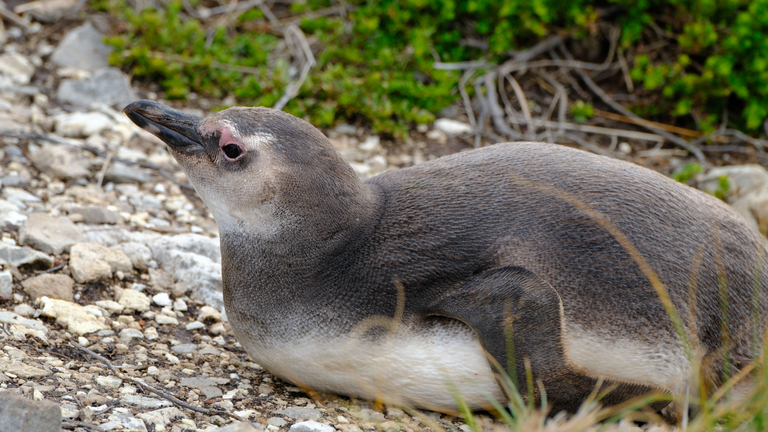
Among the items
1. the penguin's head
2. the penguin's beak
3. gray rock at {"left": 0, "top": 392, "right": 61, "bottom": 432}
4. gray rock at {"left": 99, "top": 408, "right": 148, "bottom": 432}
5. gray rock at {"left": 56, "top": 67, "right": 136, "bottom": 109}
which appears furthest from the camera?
gray rock at {"left": 56, "top": 67, "right": 136, "bottom": 109}

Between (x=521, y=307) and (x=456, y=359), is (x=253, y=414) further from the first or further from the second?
(x=521, y=307)

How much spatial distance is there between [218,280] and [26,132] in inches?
85.5

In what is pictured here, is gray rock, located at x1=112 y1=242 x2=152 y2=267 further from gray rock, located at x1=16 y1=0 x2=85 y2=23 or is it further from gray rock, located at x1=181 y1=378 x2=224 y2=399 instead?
gray rock, located at x1=16 y1=0 x2=85 y2=23

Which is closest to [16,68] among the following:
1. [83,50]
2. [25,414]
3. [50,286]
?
[83,50]

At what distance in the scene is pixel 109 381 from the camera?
9.97 ft

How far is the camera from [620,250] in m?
3.04

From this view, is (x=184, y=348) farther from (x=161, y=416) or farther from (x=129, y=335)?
(x=161, y=416)

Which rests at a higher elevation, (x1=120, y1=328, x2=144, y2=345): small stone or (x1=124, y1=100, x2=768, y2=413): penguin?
(x1=124, y1=100, x2=768, y2=413): penguin

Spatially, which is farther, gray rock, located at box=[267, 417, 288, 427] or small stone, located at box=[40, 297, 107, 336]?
small stone, located at box=[40, 297, 107, 336]

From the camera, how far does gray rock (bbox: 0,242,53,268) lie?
3.80 meters

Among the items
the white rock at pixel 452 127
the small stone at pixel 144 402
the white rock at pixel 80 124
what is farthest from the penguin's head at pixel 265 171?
the white rock at pixel 452 127


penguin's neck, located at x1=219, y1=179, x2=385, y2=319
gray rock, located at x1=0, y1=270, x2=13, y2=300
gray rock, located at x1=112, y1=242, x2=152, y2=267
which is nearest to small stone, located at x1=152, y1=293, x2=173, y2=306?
gray rock, located at x1=112, y1=242, x2=152, y2=267

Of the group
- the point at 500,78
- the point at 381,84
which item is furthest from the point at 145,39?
the point at 500,78

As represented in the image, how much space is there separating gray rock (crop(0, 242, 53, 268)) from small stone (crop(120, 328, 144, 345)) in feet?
2.06
